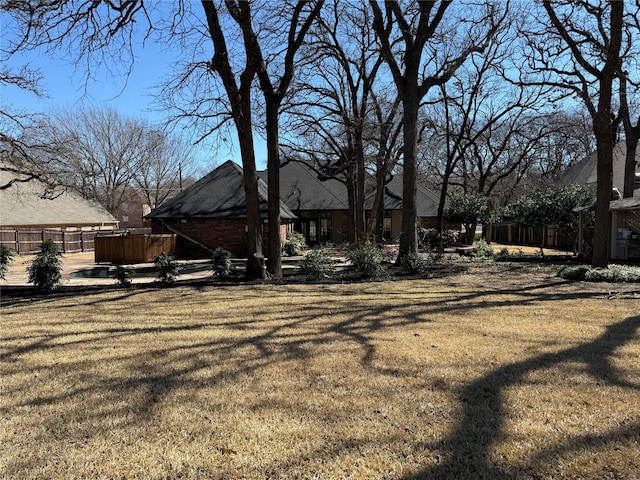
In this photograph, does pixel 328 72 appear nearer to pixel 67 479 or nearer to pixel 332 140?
pixel 332 140

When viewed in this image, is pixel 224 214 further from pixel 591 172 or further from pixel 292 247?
pixel 591 172

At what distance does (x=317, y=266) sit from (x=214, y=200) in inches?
429

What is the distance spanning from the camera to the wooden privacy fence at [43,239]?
23872 millimetres

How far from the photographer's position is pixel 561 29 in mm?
13266

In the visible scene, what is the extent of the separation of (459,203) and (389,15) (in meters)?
14.1

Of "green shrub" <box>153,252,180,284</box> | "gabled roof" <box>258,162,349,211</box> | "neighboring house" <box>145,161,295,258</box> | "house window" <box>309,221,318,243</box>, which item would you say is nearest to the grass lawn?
"green shrub" <box>153,252,180,284</box>

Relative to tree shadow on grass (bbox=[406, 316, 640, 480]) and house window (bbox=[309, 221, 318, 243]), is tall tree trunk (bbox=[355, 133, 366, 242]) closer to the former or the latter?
house window (bbox=[309, 221, 318, 243])

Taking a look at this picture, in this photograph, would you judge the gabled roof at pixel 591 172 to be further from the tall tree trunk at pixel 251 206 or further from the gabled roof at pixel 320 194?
the tall tree trunk at pixel 251 206

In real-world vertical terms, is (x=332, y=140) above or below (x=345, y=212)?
above

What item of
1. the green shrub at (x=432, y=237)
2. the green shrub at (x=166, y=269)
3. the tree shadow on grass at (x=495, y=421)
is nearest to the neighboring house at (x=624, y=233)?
the green shrub at (x=432, y=237)

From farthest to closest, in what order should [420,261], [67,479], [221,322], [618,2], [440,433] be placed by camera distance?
[420,261], [618,2], [221,322], [440,433], [67,479]

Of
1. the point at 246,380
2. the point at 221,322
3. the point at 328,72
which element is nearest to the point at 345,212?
the point at 328,72

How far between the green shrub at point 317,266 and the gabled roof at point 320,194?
1873cm

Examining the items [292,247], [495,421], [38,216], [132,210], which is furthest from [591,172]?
[132,210]
